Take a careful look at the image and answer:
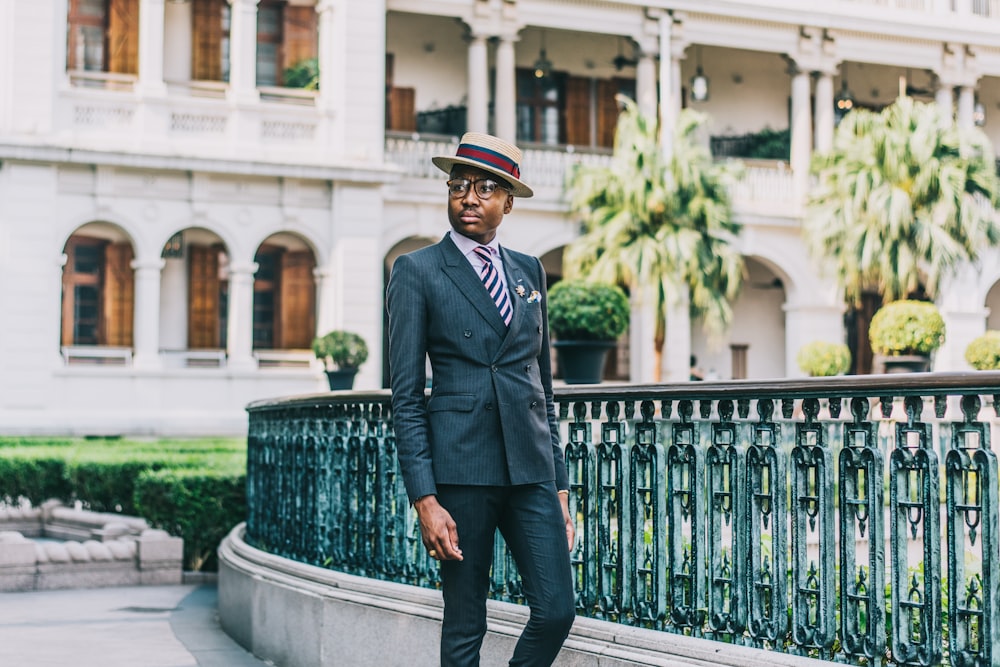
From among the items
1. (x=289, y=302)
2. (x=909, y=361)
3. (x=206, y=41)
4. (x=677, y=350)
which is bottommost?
(x=909, y=361)

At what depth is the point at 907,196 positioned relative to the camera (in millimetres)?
22688

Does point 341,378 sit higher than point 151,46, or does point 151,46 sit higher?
point 151,46

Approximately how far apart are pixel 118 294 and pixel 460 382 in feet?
69.9

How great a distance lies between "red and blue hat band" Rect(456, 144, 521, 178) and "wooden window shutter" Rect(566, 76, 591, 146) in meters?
25.0

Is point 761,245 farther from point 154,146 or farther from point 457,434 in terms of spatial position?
point 457,434

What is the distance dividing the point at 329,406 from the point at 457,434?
9.49 feet

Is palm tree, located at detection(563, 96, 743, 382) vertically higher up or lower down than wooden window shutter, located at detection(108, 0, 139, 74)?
lower down

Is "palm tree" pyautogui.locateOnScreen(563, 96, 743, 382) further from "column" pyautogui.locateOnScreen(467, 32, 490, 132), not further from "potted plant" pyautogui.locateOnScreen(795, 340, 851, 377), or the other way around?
"column" pyautogui.locateOnScreen(467, 32, 490, 132)


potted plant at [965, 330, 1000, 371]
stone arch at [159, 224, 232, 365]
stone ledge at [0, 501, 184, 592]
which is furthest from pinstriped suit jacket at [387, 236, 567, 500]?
stone arch at [159, 224, 232, 365]

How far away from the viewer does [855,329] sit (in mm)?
31016

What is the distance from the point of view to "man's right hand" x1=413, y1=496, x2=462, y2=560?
3961mm

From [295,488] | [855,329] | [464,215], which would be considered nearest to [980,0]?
[855,329]

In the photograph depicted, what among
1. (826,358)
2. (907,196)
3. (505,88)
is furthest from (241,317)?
(907,196)

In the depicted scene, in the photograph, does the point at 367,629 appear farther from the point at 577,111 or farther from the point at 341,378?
the point at 577,111
